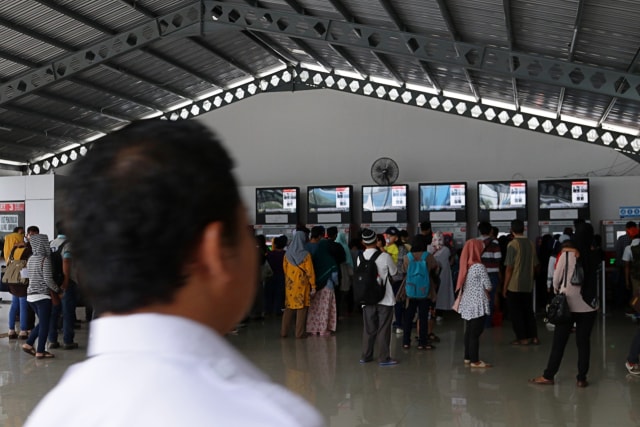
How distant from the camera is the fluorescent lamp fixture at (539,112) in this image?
540 inches

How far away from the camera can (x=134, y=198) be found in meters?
0.66

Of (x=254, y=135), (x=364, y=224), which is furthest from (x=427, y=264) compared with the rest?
(x=254, y=135)

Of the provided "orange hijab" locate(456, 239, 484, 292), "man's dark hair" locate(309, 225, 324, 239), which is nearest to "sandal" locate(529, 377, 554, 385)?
"orange hijab" locate(456, 239, 484, 292)

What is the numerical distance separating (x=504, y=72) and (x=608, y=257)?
472 cm

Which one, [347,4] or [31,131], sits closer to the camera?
[347,4]

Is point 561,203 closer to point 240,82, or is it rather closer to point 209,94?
point 240,82

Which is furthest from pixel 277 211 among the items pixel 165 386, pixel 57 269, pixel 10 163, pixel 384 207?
pixel 165 386

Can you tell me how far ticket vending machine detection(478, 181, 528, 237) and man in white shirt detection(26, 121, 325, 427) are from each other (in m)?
12.4

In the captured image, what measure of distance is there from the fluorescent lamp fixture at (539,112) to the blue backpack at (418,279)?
7367 mm

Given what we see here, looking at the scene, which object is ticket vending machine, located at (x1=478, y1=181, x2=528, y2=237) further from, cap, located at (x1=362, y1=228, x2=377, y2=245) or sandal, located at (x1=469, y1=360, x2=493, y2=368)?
cap, located at (x1=362, y1=228, x2=377, y2=245)

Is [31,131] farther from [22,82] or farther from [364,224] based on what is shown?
[364,224]

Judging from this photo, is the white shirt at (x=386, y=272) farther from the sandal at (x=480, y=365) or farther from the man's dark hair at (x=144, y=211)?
the man's dark hair at (x=144, y=211)

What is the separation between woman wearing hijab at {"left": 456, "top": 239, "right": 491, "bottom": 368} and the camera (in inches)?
257

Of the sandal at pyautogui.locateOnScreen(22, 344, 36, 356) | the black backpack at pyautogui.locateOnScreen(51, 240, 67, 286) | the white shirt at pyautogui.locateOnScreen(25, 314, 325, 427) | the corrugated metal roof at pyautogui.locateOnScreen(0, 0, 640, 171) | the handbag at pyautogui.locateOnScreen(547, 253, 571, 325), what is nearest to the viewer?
the white shirt at pyautogui.locateOnScreen(25, 314, 325, 427)
